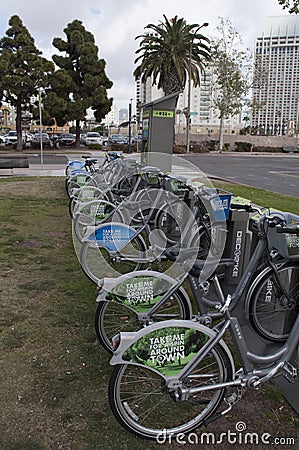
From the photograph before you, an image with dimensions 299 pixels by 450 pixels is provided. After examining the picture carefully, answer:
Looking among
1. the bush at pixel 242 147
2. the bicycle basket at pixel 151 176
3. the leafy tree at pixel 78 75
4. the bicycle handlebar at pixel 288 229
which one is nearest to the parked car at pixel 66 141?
the leafy tree at pixel 78 75

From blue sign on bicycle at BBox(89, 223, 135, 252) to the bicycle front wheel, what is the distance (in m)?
1.69

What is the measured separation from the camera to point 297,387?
2633 millimetres

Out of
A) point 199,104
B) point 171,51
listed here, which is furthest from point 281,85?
point 171,51

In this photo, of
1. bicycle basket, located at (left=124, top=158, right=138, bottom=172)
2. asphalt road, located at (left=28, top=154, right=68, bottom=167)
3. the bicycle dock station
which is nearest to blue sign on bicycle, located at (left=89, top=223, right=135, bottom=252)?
bicycle basket, located at (left=124, top=158, right=138, bottom=172)

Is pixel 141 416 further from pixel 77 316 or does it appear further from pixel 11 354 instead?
pixel 77 316

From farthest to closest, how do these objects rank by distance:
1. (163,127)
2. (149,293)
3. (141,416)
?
(163,127) → (149,293) → (141,416)

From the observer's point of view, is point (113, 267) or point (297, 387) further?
point (113, 267)

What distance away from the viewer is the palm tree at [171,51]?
28266 mm

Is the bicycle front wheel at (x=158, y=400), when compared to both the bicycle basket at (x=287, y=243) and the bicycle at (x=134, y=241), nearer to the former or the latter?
the bicycle basket at (x=287, y=243)

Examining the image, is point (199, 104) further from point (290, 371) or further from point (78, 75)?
point (290, 371)

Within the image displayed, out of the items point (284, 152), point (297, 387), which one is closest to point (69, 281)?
point (297, 387)

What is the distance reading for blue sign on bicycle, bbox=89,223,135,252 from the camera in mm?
4020

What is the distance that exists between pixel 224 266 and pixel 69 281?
2017 millimetres

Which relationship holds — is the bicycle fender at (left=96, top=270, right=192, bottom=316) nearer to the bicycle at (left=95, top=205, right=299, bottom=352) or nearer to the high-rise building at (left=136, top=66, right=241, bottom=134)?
the bicycle at (left=95, top=205, right=299, bottom=352)
